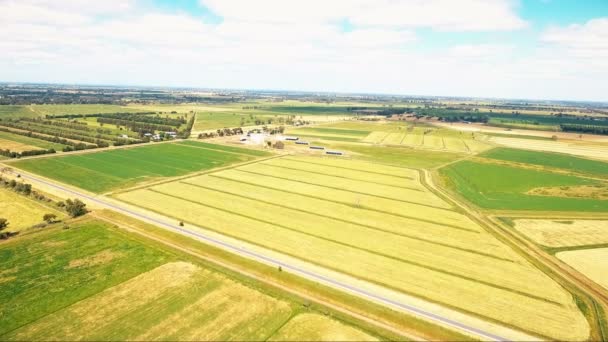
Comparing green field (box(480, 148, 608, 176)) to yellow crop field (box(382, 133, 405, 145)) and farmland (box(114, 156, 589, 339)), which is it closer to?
yellow crop field (box(382, 133, 405, 145))

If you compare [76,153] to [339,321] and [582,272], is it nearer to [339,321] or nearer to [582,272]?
[339,321]

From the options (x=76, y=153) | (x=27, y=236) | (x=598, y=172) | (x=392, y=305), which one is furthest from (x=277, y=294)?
(x=598, y=172)

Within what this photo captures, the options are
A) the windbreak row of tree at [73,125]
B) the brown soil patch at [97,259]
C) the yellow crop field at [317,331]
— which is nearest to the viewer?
the yellow crop field at [317,331]

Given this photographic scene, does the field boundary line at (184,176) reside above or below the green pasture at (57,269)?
above

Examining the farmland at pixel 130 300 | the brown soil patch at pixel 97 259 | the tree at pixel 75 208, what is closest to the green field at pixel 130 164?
the tree at pixel 75 208

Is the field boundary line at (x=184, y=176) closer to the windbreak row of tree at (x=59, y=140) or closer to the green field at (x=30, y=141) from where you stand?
the windbreak row of tree at (x=59, y=140)

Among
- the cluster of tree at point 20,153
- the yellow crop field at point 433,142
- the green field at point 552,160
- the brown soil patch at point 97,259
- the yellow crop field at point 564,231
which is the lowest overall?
the brown soil patch at point 97,259

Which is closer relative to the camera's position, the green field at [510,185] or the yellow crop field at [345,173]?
the green field at [510,185]

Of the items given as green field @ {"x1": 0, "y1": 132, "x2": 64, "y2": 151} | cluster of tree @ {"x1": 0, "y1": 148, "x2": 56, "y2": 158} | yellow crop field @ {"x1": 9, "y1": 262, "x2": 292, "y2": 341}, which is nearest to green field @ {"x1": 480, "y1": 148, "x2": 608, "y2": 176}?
yellow crop field @ {"x1": 9, "y1": 262, "x2": 292, "y2": 341}
